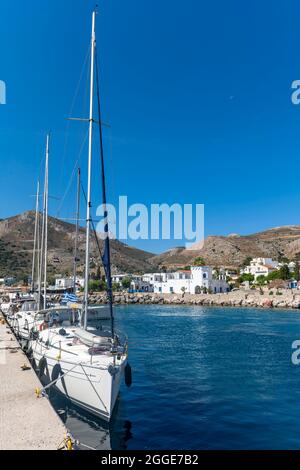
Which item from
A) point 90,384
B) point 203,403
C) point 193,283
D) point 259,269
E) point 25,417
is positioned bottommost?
point 203,403

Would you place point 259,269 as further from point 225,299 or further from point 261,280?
point 225,299

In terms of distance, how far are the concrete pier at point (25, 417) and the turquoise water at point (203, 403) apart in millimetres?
1938

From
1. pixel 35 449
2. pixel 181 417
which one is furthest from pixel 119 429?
pixel 35 449

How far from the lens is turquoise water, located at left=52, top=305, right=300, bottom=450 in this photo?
14.1m

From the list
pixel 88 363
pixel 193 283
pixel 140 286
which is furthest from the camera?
pixel 140 286

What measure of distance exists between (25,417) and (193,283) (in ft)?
361

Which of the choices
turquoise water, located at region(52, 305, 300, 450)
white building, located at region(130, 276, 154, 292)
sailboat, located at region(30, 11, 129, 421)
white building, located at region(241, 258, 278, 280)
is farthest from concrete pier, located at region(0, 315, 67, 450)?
white building, located at region(241, 258, 278, 280)

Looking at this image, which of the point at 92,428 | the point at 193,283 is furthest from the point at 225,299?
the point at 92,428

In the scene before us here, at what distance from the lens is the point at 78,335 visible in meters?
17.7

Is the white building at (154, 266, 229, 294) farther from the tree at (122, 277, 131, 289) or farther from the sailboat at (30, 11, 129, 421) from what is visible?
the sailboat at (30, 11, 129, 421)

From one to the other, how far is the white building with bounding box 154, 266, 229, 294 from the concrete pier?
103m

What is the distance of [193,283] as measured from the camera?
120250mm

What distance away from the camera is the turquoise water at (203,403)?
1412cm
